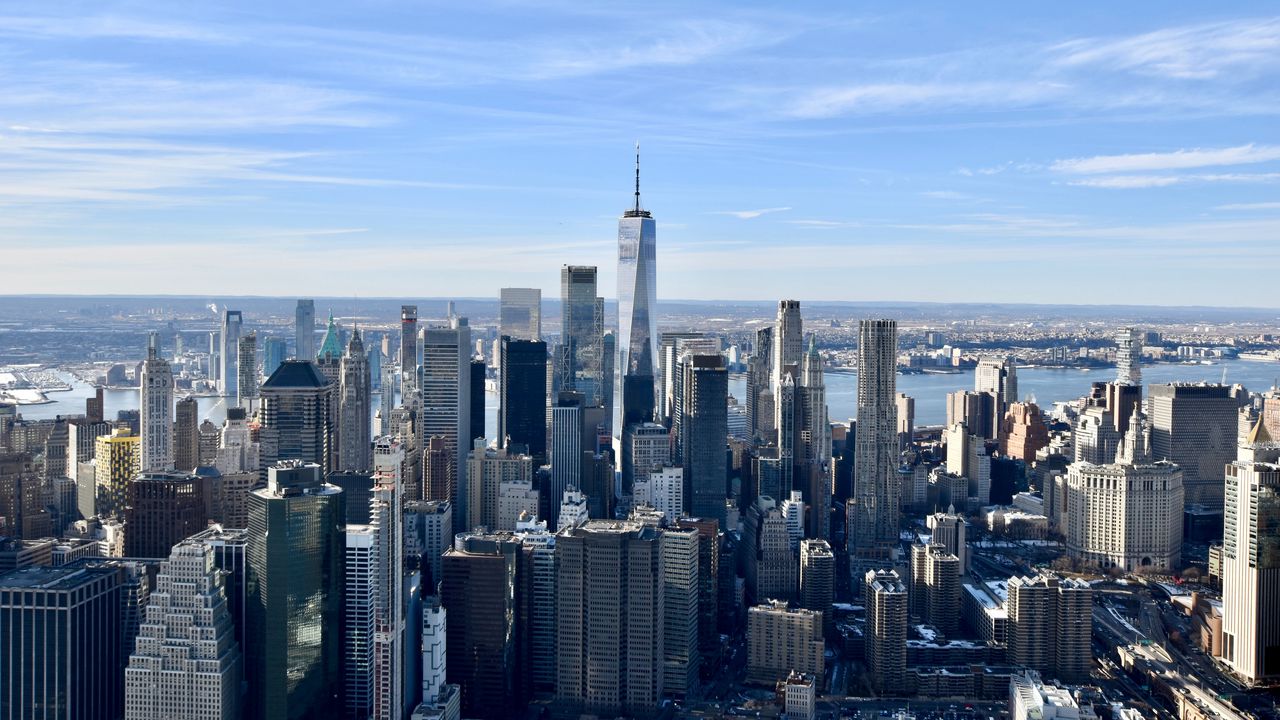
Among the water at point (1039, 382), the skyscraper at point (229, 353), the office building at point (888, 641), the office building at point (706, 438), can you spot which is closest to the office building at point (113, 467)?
the skyscraper at point (229, 353)

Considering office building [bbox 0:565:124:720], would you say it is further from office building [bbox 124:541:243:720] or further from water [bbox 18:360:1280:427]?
water [bbox 18:360:1280:427]

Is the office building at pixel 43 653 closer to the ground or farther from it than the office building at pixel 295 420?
closer to the ground

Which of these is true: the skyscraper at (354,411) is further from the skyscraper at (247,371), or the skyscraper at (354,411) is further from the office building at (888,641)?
the office building at (888,641)

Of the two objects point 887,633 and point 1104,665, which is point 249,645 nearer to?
point 887,633

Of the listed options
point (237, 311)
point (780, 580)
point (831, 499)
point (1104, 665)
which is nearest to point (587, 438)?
point (831, 499)

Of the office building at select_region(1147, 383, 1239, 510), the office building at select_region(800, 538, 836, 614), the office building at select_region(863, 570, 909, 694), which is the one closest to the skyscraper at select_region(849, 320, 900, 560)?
the office building at select_region(800, 538, 836, 614)

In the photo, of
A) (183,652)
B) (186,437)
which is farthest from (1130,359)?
(183,652)

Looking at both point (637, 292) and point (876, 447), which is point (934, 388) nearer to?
point (637, 292)
